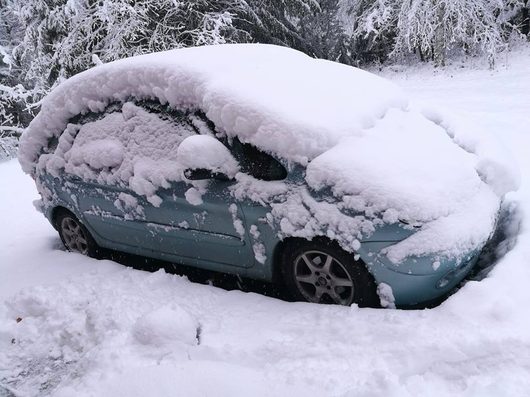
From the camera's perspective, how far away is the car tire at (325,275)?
9.43ft

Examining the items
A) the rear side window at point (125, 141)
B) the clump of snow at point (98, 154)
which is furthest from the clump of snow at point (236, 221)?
the clump of snow at point (98, 154)

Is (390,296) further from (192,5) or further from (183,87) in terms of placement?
(192,5)

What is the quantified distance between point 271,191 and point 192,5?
11015 millimetres

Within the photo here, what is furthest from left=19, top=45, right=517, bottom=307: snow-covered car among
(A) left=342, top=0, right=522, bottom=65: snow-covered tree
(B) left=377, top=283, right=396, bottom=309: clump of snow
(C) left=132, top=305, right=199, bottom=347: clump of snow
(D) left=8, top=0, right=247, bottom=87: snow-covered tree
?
(A) left=342, top=0, right=522, bottom=65: snow-covered tree

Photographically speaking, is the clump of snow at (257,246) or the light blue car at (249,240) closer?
the light blue car at (249,240)

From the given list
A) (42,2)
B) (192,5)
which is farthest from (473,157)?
(42,2)

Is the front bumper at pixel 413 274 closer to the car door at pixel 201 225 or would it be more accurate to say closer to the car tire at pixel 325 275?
the car tire at pixel 325 275

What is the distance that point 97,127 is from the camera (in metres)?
4.01

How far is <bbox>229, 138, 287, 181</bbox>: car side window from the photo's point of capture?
3.08 metres

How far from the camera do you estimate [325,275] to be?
2.99 m

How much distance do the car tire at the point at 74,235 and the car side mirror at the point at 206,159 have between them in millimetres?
1666

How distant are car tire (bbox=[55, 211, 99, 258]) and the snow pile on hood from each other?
0.52m

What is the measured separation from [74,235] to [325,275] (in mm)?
2637

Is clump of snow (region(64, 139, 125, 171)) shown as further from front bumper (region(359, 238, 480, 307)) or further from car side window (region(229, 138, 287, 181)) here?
front bumper (region(359, 238, 480, 307))
